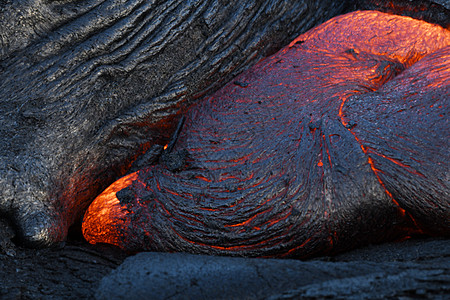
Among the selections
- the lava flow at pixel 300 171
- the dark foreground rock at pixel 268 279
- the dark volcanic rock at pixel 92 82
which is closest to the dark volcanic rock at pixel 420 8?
the lava flow at pixel 300 171

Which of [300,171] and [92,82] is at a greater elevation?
[92,82]

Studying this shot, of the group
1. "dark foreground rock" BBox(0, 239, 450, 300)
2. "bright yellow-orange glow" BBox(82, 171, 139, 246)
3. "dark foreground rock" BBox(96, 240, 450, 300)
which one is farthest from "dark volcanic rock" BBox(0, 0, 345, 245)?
"dark foreground rock" BBox(96, 240, 450, 300)

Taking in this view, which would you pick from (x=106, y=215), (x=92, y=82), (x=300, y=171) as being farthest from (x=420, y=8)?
(x=106, y=215)

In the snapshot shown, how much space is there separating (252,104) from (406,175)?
77 cm

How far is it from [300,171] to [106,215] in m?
0.89

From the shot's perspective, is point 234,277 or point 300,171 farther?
point 300,171

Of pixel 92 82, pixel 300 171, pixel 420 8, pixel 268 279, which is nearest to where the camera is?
pixel 268 279

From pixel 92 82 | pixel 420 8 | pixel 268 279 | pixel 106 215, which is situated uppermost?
pixel 420 8

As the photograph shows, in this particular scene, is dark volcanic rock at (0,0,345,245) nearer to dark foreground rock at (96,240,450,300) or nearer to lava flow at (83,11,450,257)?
lava flow at (83,11,450,257)

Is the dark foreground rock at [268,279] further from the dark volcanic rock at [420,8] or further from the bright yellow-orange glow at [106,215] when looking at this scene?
the dark volcanic rock at [420,8]

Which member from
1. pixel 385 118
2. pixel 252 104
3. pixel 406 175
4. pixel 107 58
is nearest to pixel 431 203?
pixel 406 175

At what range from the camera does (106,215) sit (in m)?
1.80

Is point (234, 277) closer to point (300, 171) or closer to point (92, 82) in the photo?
point (300, 171)

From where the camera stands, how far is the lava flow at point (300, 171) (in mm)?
1559
